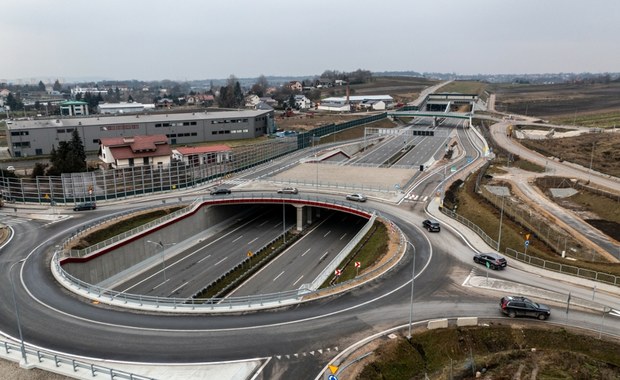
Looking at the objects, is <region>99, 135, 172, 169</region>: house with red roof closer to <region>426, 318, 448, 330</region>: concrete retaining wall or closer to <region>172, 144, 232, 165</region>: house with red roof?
<region>172, 144, 232, 165</region>: house with red roof

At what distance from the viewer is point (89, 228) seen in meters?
51.7

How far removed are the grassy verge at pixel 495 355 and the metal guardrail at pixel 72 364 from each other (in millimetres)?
13074

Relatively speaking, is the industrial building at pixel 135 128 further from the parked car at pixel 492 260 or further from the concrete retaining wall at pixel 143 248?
the parked car at pixel 492 260

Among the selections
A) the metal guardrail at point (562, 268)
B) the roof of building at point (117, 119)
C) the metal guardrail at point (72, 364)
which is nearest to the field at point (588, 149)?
the metal guardrail at point (562, 268)

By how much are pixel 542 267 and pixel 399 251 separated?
→ 13.2 m

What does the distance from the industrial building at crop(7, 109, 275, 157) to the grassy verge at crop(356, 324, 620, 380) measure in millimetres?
93959

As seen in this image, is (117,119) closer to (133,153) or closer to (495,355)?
(133,153)

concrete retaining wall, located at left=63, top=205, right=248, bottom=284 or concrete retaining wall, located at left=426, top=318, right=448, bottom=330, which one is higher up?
concrete retaining wall, located at left=426, top=318, right=448, bottom=330

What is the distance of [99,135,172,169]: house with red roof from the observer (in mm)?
82250

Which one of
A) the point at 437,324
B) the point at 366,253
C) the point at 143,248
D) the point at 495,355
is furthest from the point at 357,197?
the point at 495,355

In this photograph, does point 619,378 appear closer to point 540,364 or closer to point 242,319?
point 540,364

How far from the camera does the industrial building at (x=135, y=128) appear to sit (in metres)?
100

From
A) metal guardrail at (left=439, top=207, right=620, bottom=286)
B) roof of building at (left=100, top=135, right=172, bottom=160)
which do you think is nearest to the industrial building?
roof of building at (left=100, top=135, right=172, bottom=160)

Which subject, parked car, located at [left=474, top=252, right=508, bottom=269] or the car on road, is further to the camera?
the car on road
